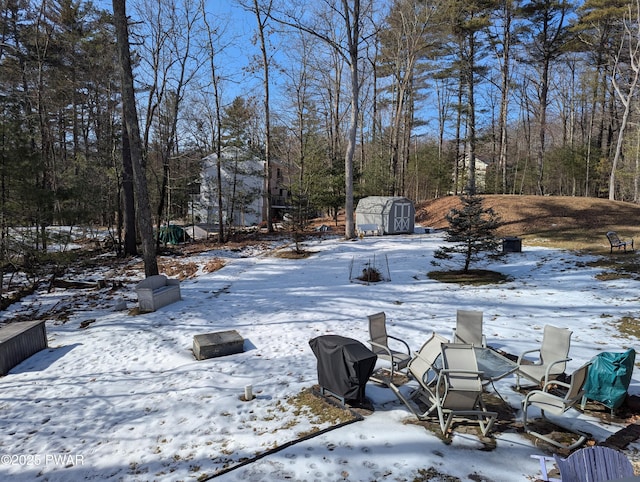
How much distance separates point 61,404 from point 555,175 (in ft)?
140

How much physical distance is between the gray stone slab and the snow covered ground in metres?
0.21

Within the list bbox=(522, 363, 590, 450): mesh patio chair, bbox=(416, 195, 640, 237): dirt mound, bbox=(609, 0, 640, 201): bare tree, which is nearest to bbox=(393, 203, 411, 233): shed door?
bbox=(416, 195, 640, 237): dirt mound

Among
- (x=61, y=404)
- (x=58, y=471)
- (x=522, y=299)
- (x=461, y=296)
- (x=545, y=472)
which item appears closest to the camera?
(x=545, y=472)

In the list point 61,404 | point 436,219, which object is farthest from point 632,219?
point 61,404

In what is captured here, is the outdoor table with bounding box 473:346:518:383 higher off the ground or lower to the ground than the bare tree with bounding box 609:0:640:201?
lower

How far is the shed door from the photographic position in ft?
66.6

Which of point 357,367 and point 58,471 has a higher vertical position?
point 357,367

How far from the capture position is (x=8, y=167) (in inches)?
370

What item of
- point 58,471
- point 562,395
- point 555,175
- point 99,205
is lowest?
point 58,471

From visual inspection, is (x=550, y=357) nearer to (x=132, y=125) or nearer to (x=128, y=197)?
(x=132, y=125)

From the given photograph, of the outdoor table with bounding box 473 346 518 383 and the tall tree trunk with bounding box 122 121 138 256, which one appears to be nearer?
the outdoor table with bounding box 473 346 518 383

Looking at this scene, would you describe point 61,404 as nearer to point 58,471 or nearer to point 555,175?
point 58,471

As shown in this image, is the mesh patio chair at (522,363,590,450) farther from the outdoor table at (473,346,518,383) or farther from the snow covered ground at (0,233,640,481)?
the outdoor table at (473,346,518,383)

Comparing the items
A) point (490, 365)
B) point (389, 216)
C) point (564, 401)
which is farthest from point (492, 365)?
point (389, 216)
